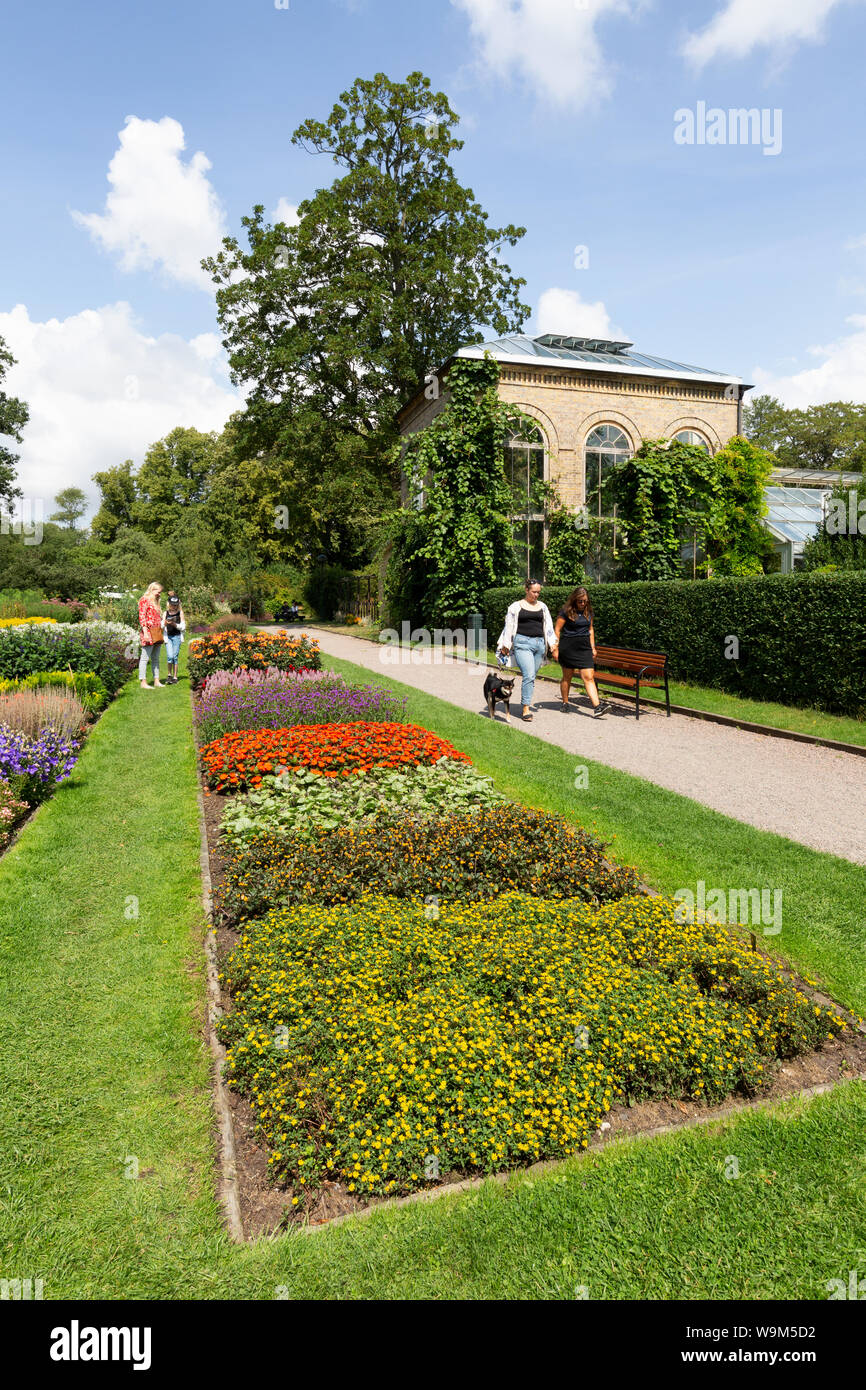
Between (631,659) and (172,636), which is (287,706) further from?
(172,636)

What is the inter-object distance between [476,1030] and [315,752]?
4.49 meters

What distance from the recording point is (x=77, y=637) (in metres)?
14.2

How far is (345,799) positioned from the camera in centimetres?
641

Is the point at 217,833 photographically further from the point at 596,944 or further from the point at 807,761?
the point at 807,761

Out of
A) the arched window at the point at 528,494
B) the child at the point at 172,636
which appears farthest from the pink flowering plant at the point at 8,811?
the arched window at the point at 528,494

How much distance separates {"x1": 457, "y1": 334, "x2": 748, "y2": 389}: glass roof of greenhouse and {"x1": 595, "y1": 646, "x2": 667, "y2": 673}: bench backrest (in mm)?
15180

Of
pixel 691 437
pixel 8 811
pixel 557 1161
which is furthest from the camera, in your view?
pixel 691 437

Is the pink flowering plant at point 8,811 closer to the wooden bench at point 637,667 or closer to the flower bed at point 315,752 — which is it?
the flower bed at point 315,752

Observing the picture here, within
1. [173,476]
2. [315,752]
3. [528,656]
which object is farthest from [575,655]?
[173,476]

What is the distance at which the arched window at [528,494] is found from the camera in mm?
24859

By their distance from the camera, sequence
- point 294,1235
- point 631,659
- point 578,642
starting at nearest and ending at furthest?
point 294,1235, point 578,642, point 631,659

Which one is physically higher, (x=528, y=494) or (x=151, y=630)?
(x=528, y=494)

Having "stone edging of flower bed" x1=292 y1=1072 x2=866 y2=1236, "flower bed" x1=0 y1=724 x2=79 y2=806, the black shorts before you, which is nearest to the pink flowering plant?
"flower bed" x1=0 y1=724 x2=79 y2=806

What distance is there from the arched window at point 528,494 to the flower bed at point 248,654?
12519 millimetres
